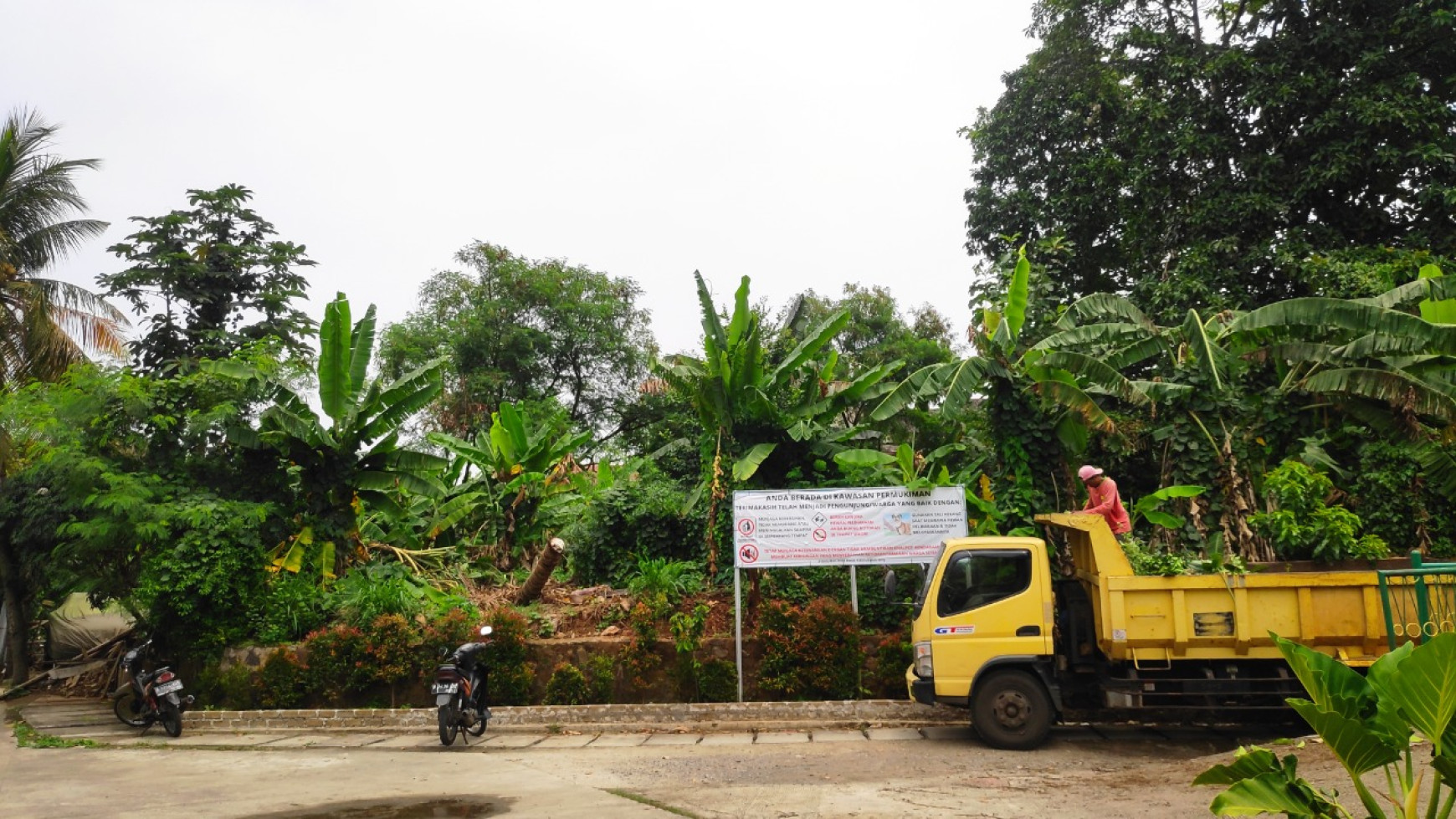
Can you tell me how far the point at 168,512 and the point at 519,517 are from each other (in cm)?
520

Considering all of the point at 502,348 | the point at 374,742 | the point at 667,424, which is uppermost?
the point at 502,348

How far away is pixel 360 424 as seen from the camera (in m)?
13.8

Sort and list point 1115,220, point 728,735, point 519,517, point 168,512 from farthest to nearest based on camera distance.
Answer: point 1115,220
point 519,517
point 168,512
point 728,735

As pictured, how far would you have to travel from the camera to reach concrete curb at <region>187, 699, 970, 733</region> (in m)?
10.7

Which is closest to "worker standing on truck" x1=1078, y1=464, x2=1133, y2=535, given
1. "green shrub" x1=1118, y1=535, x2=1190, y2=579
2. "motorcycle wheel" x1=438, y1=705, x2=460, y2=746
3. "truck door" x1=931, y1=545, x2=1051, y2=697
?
"green shrub" x1=1118, y1=535, x2=1190, y2=579

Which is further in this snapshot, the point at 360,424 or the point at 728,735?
the point at 360,424

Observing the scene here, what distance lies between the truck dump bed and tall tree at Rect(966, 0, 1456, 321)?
8.64m

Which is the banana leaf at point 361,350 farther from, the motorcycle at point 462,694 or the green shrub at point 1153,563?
the green shrub at point 1153,563

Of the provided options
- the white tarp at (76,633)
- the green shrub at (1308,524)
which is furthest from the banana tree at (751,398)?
the white tarp at (76,633)

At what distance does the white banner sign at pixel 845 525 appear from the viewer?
11.3 m

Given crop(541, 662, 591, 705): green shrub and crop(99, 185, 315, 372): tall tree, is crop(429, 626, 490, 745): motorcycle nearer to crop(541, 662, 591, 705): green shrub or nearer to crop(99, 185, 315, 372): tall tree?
crop(541, 662, 591, 705): green shrub

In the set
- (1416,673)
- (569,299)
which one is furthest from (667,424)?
(1416,673)

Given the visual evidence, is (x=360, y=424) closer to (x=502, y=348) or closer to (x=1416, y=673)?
(x=502, y=348)

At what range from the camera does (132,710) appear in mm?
11891
